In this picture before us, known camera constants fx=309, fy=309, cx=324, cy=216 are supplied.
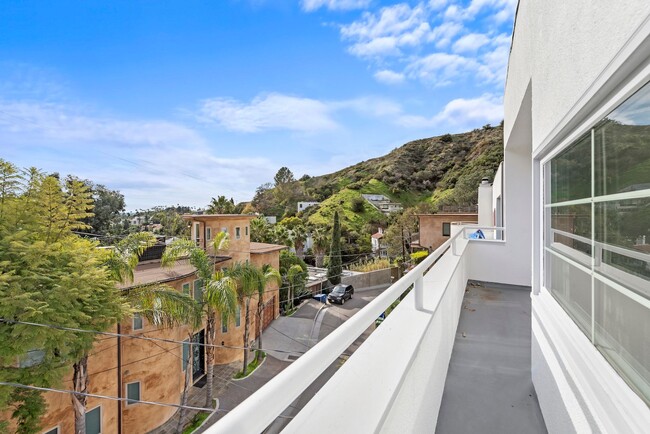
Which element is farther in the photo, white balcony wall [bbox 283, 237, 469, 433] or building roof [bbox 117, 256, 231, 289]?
building roof [bbox 117, 256, 231, 289]

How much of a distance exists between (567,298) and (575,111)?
1286 mm

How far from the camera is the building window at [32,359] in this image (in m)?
7.27

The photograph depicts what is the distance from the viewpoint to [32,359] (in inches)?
292

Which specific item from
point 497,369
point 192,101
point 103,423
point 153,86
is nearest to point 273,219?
point 192,101

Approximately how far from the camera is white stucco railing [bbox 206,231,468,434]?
53 cm

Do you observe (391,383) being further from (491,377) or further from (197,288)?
(197,288)

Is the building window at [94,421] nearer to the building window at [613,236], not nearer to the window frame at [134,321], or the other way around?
the window frame at [134,321]

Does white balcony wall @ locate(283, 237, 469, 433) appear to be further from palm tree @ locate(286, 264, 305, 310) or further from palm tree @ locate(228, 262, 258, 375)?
palm tree @ locate(286, 264, 305, 310)

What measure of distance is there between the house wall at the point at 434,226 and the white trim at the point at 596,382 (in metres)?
19.0

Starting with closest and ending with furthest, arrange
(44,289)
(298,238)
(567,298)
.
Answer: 1. (567,298)
2. (44,289)
3. (298,238)

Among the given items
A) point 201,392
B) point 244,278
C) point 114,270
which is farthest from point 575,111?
→ point 201,392

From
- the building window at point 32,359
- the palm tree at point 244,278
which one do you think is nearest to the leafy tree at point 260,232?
the palm tree at point 244,278

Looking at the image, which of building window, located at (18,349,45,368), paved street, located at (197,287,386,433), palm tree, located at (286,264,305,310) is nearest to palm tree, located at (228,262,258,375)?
paved street, located at (197,287,386,433)

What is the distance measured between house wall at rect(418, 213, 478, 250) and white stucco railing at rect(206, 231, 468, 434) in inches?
752
